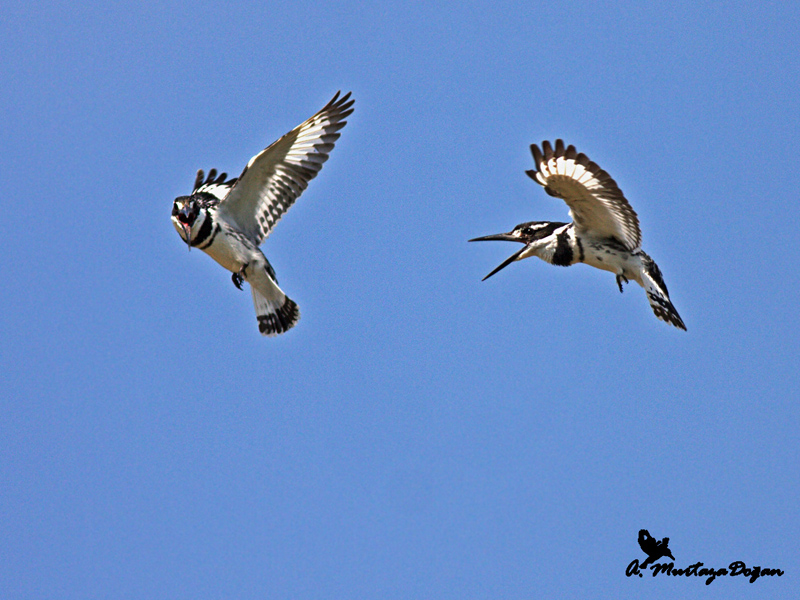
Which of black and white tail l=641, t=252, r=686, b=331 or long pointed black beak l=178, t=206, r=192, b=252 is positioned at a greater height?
long pointed black beak l=178, t=206, r=192, b=252

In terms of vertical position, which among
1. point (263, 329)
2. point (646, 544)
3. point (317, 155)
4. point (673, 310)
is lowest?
point (646, 544)

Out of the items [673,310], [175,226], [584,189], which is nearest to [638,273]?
[673,310]

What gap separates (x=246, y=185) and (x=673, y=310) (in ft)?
12.8

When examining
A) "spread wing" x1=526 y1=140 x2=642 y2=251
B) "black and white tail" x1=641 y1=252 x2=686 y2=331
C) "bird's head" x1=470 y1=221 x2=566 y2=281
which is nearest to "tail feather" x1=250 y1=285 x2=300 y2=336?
"bird's head" x1=470 y1=221 x2=566 y2=281

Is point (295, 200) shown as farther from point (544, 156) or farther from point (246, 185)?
point (544, 156)

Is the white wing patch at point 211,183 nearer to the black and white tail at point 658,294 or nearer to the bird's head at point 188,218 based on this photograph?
the bird's head at point 188,218

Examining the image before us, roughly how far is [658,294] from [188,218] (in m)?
4.08

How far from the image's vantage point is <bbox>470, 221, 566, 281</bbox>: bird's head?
9180mm

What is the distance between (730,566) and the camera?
8.10 meters

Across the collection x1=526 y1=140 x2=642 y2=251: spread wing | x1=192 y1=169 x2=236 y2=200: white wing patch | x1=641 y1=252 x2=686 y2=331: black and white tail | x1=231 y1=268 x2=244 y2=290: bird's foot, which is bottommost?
x1=641 y1=252 x2=686 y2=331: black and white tail

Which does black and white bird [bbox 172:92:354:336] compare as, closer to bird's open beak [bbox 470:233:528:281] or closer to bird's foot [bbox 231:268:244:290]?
bird's foot [bbox 231:268:244:290]

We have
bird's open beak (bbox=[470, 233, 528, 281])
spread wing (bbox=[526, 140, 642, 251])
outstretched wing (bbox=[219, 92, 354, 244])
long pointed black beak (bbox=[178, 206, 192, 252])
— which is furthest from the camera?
bird's open beak (bbox=[470, 233, 528, 281])

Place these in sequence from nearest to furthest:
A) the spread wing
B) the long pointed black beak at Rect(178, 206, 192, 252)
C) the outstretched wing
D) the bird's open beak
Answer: the spread wing → the long pointed black beak at Rect(178, 206, 192, 252) → the outstretched wing → the bird's open beak

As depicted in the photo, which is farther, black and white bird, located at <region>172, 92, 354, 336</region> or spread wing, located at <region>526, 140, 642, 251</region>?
black and white bird, located at <region>172, 92, 354, 336</region>
